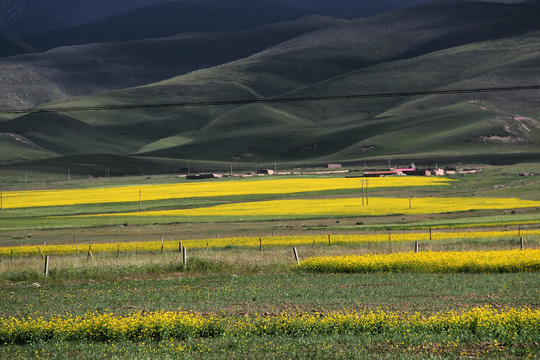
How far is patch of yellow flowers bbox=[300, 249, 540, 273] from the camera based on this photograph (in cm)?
3941

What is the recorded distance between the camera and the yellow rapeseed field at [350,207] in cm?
8244

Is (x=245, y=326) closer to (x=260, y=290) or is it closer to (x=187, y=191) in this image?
(x=260, y=290)

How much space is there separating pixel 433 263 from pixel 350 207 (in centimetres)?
4721

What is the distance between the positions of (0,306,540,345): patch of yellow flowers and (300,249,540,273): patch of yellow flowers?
1489cm

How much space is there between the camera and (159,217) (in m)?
84.4

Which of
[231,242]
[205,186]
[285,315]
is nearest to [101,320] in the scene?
[285,315]

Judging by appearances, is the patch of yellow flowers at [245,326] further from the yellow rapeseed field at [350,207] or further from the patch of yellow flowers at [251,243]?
the yellow rapeseed field at [350,207]

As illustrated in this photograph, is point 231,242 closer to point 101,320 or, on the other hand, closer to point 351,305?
point 351,305

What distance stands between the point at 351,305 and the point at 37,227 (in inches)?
2145

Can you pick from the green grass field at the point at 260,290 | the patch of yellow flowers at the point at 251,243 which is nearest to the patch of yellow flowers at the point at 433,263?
the green grass field at the point at 260,290

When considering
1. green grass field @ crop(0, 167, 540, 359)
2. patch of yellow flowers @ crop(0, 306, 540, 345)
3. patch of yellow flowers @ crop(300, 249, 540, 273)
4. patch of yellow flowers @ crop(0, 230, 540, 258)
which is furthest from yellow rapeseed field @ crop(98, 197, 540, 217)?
patch of yellow flowers @ crop(0, 306, 540, 345)

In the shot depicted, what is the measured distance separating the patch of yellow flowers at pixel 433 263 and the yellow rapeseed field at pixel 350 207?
38.7 meters

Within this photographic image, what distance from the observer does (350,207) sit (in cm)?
8744

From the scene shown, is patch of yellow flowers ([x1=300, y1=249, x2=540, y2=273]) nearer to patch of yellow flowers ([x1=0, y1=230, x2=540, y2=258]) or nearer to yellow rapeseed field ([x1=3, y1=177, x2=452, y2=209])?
patch of yellow flowers ([x1=0, y1=230, x2=540, y2=258])
